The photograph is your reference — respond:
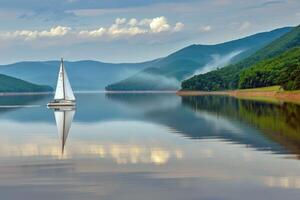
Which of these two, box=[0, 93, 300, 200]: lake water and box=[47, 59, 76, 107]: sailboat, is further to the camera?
box=[47, 59, 76, 107]: sailboat

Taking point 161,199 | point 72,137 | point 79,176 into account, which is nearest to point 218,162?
point 79,176

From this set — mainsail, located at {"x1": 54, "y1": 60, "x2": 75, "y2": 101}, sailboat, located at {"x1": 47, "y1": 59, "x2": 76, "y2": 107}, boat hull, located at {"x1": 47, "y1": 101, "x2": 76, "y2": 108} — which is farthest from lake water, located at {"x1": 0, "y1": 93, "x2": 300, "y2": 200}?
mainsail, located at {"x1": 54, "y1": 60, "x2": 75, "y2": 101}

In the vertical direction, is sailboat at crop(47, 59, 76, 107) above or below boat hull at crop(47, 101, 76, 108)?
above

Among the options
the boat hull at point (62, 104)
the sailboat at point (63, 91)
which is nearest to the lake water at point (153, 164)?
the boat hull at point (62, 104)

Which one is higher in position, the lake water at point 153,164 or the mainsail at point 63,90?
the mainsail at point 63,90

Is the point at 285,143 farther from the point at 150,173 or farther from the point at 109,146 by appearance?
the point at 150,173

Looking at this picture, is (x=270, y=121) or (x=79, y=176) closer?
(x=79, y=176)

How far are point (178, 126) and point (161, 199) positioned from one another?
143 ft

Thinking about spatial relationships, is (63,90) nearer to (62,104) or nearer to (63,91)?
(63,91)

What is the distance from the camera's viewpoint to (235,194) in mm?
27000

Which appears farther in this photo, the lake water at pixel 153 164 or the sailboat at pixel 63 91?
the sailboat at pixel 63 91

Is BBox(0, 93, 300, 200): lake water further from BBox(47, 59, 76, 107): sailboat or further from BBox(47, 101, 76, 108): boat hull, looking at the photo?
BBox(47, 59, 76, 107): sailboat

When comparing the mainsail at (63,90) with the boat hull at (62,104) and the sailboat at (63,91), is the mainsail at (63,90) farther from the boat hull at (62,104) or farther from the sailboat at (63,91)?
the boat hull at (62,104)

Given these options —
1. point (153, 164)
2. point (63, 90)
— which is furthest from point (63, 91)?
point (153, 164)
